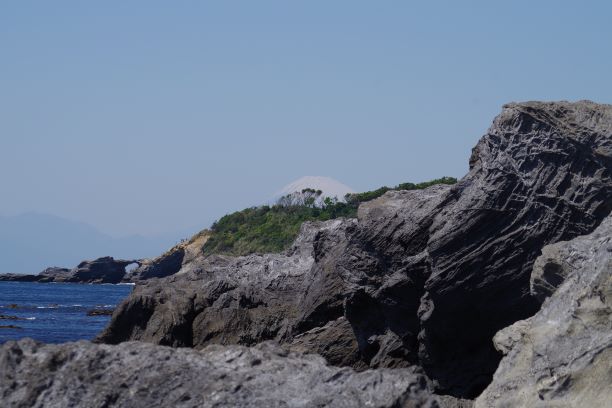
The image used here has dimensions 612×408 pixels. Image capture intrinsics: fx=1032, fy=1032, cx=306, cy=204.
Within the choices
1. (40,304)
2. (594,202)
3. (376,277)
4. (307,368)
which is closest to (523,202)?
(594,202)

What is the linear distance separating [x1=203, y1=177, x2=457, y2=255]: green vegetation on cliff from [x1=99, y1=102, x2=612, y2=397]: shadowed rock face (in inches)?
2716

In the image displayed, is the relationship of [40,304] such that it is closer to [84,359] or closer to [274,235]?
[274,235]

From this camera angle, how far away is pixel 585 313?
10984 mm

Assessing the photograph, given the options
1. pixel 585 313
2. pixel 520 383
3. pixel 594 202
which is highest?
pixel 594 202

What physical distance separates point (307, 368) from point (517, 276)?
26.8ft

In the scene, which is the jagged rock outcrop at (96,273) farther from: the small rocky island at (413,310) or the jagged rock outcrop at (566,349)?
the jagged rock outcrop at (566,349)

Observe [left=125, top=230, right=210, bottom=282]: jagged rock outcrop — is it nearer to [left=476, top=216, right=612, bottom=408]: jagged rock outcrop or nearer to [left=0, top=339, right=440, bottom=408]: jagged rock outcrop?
[left=476, top=216, right=612, bottom=408]: jagged rock outcrop

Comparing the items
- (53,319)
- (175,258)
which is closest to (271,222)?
(175,258)

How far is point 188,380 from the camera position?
9.70 m

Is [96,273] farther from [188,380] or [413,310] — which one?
[188,380]

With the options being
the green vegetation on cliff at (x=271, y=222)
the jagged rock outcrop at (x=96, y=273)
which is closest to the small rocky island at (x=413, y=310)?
the green vegetation on cliff at (x=271, y=222)

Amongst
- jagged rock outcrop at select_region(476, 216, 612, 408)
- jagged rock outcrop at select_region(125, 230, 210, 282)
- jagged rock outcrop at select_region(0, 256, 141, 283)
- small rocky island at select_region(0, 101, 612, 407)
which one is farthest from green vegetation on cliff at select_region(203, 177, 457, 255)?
jagged rock outcrop at select_region(476, 216, 612, 408)

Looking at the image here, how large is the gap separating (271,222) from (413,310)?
85831 mm

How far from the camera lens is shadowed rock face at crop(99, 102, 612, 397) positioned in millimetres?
17203
